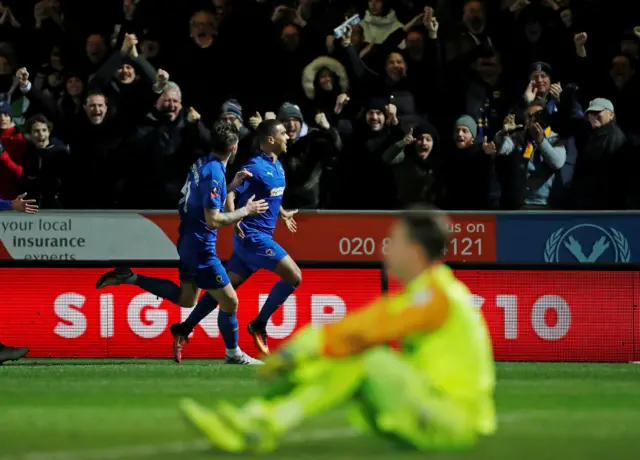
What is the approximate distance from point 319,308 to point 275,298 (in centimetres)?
101

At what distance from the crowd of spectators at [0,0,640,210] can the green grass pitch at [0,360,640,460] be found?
254cm

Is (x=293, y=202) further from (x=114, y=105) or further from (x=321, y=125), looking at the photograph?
(x=114, y=105)

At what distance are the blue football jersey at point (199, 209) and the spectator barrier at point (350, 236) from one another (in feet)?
5.21

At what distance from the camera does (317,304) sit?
49.9 feet

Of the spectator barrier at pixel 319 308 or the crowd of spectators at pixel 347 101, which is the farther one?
the crowd of spectators at pixel 347 101

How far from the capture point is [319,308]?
49.9 feet

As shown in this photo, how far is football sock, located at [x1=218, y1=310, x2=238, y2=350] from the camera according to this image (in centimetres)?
1368

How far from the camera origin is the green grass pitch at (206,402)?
24.0ft

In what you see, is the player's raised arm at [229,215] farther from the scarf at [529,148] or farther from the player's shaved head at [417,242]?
the player's shaved head at [417,242]

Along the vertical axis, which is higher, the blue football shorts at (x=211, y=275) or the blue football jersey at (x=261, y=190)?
the blue football jersey at (x=261, y=190)

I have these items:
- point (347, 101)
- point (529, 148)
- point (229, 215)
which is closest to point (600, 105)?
point (529, 148)

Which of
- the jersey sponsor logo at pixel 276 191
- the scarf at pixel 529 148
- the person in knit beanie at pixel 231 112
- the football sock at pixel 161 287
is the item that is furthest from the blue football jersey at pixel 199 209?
the scarf at pixel 529 148

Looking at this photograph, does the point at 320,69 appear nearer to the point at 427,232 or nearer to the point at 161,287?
the point at 161,287

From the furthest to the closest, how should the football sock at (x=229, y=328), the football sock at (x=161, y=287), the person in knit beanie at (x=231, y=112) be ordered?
the person in knit beanie at (x=231, y=112) → the football sock at (x=161, y=287) → the football sock at (x=229, y=328)
